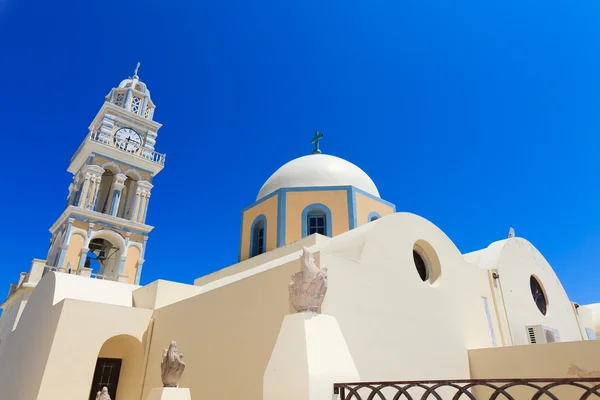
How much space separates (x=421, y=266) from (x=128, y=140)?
52.1ft

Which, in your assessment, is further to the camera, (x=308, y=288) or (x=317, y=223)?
(x=317, y=223)

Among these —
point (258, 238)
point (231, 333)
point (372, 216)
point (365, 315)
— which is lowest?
point (231, 333)

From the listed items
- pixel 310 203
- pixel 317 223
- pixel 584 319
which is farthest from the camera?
pixel 584 319

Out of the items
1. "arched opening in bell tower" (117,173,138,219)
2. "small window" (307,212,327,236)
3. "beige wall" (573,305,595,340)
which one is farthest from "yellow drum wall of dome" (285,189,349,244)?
"arched opening in bell tower" (117,173,138,219)

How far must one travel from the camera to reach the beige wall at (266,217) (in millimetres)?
11023

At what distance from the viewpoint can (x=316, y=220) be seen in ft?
35.9

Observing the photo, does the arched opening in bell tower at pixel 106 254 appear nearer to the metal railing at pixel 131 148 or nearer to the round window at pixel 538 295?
the metal railing at pixel 131 148

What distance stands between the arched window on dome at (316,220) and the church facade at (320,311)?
28 millimetres

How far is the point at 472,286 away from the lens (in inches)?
335

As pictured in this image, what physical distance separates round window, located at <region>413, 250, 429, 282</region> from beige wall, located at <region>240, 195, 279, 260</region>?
4.16 metres

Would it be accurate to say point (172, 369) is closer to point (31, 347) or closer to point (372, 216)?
point (31, 347)

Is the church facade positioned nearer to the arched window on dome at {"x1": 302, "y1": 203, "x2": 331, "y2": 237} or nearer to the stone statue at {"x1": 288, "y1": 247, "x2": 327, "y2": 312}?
the arched window on dome at {"x1": 302, "y1": 203, "x2": 331, "y2": 237}

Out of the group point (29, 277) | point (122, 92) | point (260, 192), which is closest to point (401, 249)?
point (260, 192)

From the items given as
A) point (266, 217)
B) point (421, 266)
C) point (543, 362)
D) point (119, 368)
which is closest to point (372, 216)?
point (266, 217)
